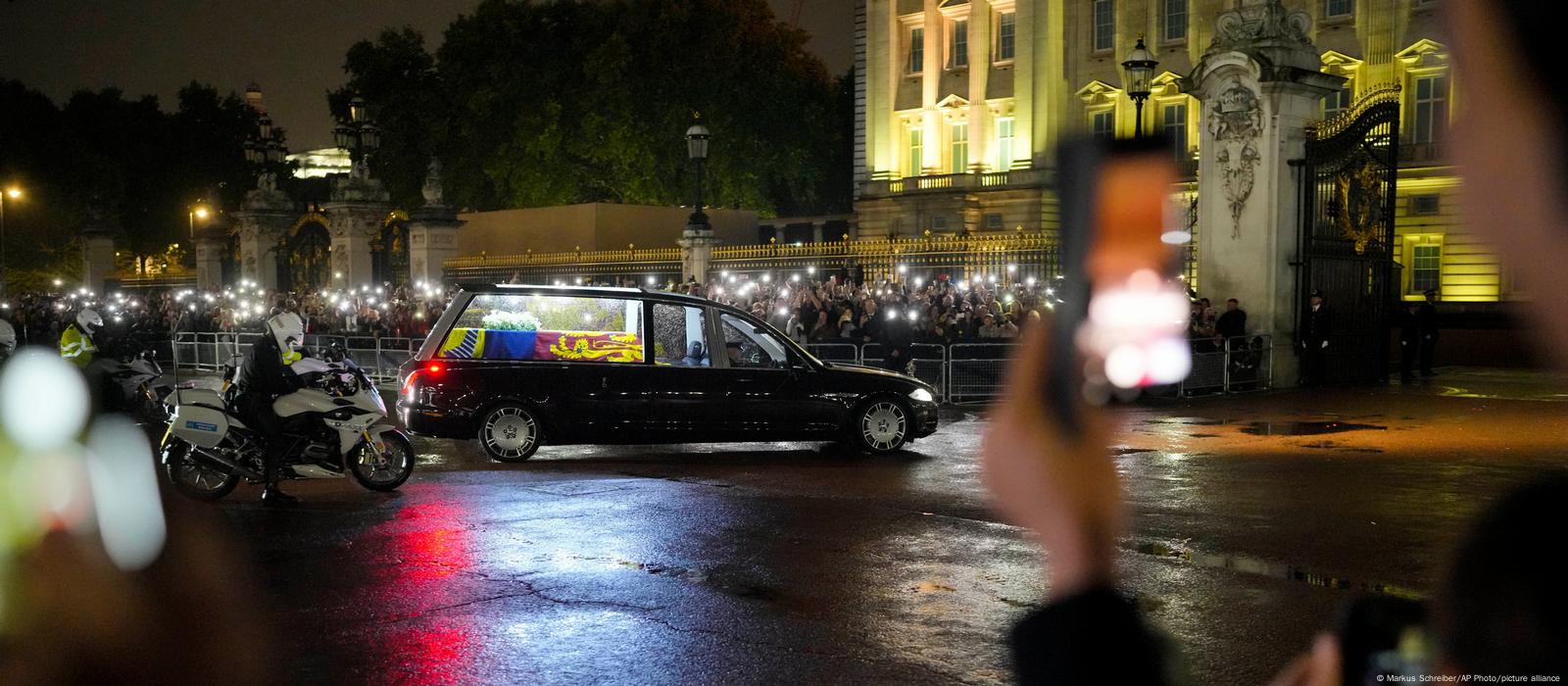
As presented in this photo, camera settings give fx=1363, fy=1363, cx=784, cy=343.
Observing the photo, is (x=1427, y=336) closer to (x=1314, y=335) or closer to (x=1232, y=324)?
(x=1314, y=335)

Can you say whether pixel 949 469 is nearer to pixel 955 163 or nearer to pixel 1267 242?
pixel 1267 242

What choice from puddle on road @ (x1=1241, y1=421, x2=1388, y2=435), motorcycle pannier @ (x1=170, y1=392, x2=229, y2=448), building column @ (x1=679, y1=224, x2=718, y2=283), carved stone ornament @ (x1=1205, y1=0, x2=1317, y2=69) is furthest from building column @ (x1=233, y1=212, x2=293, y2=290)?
puddle on road @ (x1=1241, y1=421, x2=1388, y2=435)

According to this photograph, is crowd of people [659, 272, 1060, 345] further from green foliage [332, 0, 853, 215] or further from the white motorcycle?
green foliage [332, 0, 853, 215]

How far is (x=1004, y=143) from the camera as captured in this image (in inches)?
2159

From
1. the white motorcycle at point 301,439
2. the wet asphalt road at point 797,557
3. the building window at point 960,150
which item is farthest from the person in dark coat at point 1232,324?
the building window at point 960,150

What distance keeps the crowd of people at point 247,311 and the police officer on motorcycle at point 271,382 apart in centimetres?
1454

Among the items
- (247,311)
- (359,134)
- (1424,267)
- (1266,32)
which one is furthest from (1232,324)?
(1424,267)

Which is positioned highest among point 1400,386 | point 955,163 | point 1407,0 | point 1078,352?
point 1407,0

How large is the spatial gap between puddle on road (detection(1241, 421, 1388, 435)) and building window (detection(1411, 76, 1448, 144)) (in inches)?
1170

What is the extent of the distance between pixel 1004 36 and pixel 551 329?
43.9 meters

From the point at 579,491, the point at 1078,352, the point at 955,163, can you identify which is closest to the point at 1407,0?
the point at 955,163

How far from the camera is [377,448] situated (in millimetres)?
11914

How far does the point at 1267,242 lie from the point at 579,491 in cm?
1324

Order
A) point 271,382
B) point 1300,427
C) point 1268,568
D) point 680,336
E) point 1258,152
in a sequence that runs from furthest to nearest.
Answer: point 1258,152
point 1300,427
point 680,336
point 271,382
point 1268,568
